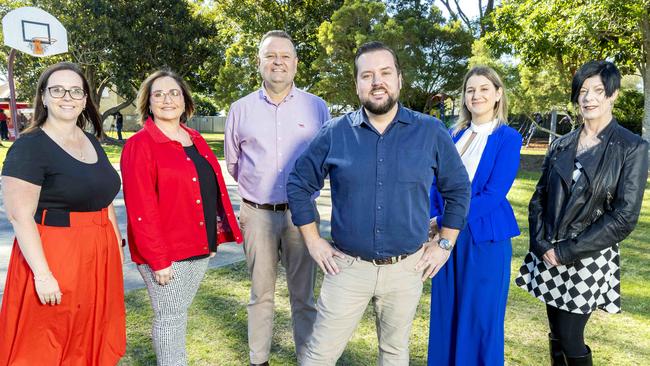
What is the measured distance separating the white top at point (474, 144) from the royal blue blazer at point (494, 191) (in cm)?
5

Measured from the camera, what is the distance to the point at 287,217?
10.6 ft

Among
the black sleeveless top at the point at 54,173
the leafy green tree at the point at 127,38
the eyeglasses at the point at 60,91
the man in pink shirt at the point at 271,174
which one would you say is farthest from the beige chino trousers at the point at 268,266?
the leafy green tree at the point at 127,38

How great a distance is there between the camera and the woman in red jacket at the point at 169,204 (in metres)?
2.53

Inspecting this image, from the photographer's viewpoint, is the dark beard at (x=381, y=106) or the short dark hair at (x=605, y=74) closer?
the dark beard at (x=381, y=106)

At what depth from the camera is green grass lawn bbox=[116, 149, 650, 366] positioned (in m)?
3.51

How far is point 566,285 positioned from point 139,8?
24.1 meters

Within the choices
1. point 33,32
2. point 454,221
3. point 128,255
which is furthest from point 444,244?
point 33,32

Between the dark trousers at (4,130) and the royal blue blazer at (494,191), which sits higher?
the royal blue blazer at (494,191)

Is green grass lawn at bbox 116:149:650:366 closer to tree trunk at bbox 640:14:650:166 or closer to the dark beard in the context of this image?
the dark beard

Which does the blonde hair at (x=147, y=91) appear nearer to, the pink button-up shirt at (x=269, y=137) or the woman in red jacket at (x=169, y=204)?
the woman in red jacket at (x=169, y=204)

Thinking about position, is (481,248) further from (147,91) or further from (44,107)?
(44,107)

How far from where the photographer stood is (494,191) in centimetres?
276

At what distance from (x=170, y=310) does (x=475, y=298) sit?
5.72 ft

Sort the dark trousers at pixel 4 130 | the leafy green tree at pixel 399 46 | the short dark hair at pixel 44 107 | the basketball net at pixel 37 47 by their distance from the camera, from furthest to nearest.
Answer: the dark trousers at pixel 4 130 → the leafy green tree at pixel 399 46 → the basketball net at pixel 37 47 → the short dark hair at pixel 44 107
